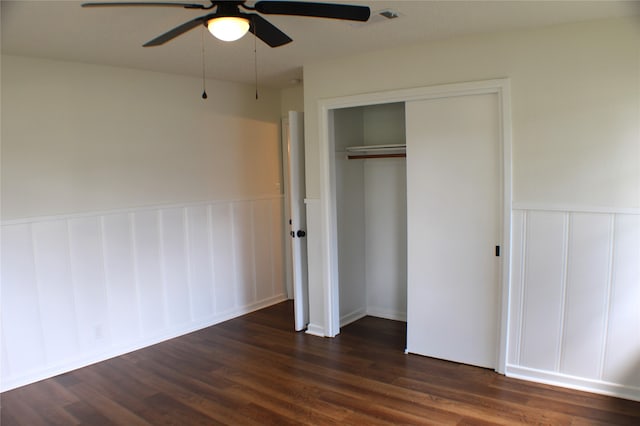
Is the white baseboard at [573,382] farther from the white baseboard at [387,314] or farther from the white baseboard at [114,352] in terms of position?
the white baseboard at [114,352]

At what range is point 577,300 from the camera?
302 centimetres

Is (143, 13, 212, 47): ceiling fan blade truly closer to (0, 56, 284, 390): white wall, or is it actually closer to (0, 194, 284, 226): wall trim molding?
(0, 56, 284, 390): white wall

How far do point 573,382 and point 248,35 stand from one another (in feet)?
10.3

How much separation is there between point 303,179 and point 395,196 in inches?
35.7

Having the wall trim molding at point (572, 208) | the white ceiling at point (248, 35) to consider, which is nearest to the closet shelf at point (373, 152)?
the white ceiling at point (248, 35)

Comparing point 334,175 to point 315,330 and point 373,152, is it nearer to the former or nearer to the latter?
point 373,152

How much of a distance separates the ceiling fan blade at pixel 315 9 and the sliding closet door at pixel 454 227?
5.13 feet

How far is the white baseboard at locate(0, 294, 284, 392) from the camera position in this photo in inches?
132

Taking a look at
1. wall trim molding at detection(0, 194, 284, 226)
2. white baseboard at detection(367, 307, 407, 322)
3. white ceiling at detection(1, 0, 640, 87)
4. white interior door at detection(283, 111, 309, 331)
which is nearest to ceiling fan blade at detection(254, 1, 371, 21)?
white ceiling at detection(1, 0, 640, 87)

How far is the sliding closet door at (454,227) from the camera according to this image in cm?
330

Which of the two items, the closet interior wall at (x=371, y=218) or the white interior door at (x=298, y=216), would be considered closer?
the white interior door at (x=298, y=216)

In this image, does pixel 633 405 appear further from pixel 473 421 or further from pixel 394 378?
pixel 394 378

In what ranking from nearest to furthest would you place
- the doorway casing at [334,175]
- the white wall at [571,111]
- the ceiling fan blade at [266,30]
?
the ceiling fan blade at [266,30] < the white wall at [571,111] < the doorway casing at [334,175]

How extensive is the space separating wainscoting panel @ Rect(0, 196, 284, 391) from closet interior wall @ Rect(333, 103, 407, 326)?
1086mm
